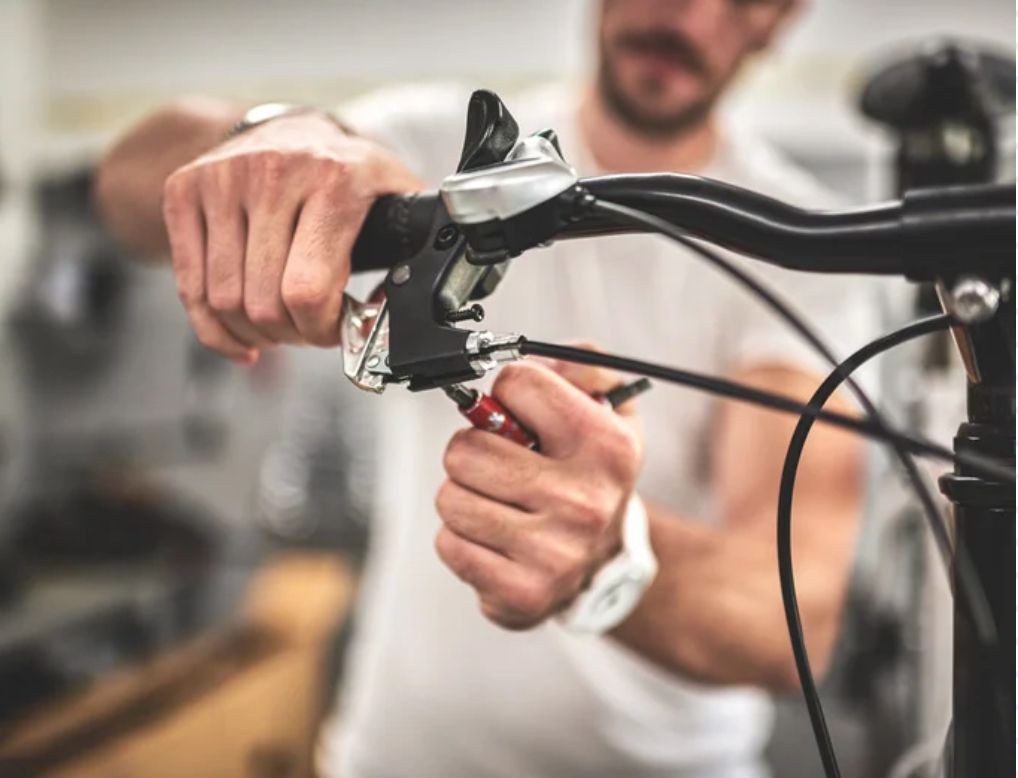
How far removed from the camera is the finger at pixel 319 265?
1.37 ft

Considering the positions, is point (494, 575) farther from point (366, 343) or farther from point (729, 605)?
point (729, 605)

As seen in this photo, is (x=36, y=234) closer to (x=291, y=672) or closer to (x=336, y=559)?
(x=336, y=559)

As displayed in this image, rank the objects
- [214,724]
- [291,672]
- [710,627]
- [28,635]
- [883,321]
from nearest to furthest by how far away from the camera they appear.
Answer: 1. [710,627]
2. [883,321]
3. [28,635]
4. [214,724]
5. [291,672]

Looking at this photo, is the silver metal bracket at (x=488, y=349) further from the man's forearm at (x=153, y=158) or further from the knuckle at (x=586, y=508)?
the man's forearm at (x=153, y=158)

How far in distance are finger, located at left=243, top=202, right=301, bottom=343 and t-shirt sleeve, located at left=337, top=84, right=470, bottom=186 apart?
375mm

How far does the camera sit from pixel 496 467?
0.43m

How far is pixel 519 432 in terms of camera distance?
44 cm

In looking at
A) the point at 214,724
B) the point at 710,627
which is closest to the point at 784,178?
the point at 710,627

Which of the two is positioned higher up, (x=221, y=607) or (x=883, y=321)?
(x=883, y=321)

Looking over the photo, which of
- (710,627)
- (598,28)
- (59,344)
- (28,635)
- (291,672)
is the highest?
(598,28)

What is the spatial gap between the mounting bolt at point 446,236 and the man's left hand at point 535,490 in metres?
0.07

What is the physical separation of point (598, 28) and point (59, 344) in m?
2.05

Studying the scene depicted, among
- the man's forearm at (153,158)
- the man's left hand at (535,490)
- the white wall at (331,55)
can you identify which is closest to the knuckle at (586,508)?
the man's left hand at (535,490)

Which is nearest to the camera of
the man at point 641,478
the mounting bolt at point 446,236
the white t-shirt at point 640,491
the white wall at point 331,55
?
the mounting bolt at point 446,236
